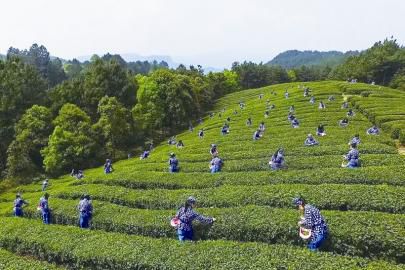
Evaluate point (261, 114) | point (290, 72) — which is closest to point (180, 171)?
point (261, 114)

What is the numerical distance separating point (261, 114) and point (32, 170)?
3490cm

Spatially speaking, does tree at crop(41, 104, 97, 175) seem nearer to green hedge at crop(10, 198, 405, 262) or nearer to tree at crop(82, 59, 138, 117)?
tree at crop(82, 59, 138, 117)

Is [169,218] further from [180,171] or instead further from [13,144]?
[13,144]

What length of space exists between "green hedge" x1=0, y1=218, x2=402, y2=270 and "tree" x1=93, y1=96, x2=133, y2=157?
126 ft

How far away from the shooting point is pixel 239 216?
20.9 m

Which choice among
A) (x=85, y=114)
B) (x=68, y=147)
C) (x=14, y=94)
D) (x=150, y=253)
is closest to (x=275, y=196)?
(x=150, y=253)

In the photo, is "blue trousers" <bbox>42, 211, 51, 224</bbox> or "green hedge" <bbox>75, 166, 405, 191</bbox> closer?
"green hedge" <bbox>75, 166, 405, 191</bbox>

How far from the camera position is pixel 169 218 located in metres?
22.4

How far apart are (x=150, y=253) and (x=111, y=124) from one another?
46.3 meters

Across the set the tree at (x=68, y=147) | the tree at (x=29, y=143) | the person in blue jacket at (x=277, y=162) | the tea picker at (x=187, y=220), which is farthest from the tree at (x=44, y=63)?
the tea picker at (x=187, y=220)

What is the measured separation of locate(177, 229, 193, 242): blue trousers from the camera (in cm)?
1994

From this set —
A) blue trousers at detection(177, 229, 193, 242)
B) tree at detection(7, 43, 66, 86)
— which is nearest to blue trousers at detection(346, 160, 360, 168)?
blue trousers at detection(177, 229, 193, 242)

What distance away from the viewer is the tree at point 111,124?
207 feet

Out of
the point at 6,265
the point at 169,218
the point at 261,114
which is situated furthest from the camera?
the point at 261,114
